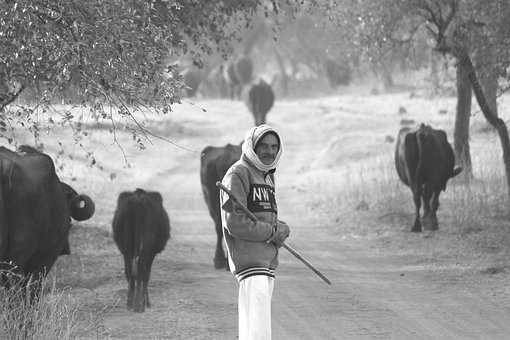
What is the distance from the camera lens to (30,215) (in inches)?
355

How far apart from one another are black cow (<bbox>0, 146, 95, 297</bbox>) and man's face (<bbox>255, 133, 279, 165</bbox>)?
2.61 m

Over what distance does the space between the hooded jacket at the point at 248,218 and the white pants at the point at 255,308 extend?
58 millimetres

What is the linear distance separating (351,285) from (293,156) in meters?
20.8

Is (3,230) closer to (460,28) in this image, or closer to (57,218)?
(57,218)

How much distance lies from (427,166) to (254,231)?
9.65 m

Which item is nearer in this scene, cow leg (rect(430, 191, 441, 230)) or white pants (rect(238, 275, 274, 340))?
white pants (rect(238, 275, 274, 340))

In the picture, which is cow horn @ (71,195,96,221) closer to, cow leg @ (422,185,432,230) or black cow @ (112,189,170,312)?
black cow @ (112,189,170,312)

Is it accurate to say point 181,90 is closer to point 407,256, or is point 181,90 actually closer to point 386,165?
point 407,256

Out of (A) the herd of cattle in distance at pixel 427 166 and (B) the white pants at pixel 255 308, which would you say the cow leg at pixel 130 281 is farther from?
(A) the herd of cattle in distance at pixel 427 166

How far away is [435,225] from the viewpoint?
15867 mm

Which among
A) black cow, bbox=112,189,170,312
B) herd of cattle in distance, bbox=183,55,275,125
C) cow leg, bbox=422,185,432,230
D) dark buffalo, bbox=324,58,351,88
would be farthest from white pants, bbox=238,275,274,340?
dark buffalo, bbox=324,58,351,88

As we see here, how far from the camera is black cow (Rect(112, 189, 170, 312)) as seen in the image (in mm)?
10242

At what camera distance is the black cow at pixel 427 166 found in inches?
631

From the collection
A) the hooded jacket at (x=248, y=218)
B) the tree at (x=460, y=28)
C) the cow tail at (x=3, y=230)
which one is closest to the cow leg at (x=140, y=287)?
the cow tail at (x=3, y=230)
